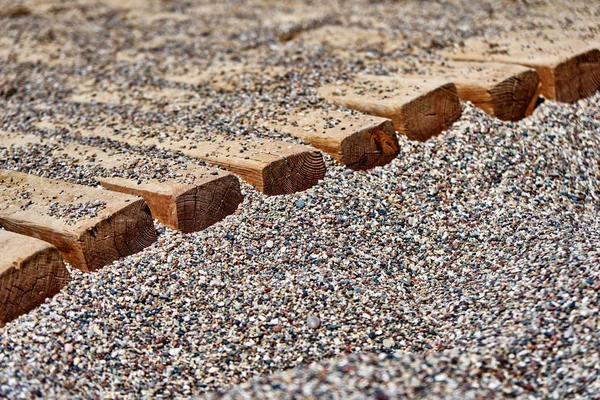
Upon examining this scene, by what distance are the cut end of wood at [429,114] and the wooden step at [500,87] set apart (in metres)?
0.15

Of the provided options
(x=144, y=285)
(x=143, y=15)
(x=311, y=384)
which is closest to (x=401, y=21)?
(x=143, y=15)

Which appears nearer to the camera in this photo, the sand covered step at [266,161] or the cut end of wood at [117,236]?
the cut end of wood at [117,236]

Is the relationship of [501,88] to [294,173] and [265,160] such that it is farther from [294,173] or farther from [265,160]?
[265,160]

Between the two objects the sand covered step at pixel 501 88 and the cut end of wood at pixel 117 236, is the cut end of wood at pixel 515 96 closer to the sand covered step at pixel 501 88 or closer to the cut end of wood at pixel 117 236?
the sand covered step at pixel 501 88

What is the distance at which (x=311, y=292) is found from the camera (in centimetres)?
311

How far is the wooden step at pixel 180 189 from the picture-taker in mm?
3332

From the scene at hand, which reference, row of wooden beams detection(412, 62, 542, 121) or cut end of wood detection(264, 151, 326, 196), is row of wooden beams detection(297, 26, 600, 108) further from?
cut end of wood detection(264, 151, 326, 196)

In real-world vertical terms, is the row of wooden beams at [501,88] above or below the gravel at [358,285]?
above

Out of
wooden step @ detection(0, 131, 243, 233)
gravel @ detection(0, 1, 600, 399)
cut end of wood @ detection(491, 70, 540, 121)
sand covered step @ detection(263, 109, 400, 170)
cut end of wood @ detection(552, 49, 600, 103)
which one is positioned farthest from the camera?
cut end of wood @ detection(552, 49, 600, 103)

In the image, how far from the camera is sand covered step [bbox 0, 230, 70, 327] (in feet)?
9.46

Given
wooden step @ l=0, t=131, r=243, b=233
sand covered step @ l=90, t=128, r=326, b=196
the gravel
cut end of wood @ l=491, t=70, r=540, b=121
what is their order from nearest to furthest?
1. the gravel
2. wooden step @ l=0, t=131, r=243, b=233
3. sand covered step @ l=90, t=128, r=326, b=196
4. cut end of wood @ l=491, t=70, r=540, b=121

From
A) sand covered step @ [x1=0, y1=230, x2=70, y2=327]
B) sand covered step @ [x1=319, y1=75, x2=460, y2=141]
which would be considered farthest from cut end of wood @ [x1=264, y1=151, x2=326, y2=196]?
sand covered step @ [x1=0, y1=230, x2=70, y2=327]

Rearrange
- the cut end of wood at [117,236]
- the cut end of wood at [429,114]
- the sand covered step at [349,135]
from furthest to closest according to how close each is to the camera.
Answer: the cut end of wood at [429,114] < the sand covered step at [349,135] < the cut end of wood at [117,236]

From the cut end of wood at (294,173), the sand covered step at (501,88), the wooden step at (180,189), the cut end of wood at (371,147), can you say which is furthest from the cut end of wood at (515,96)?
the wooden step at (180,189)
